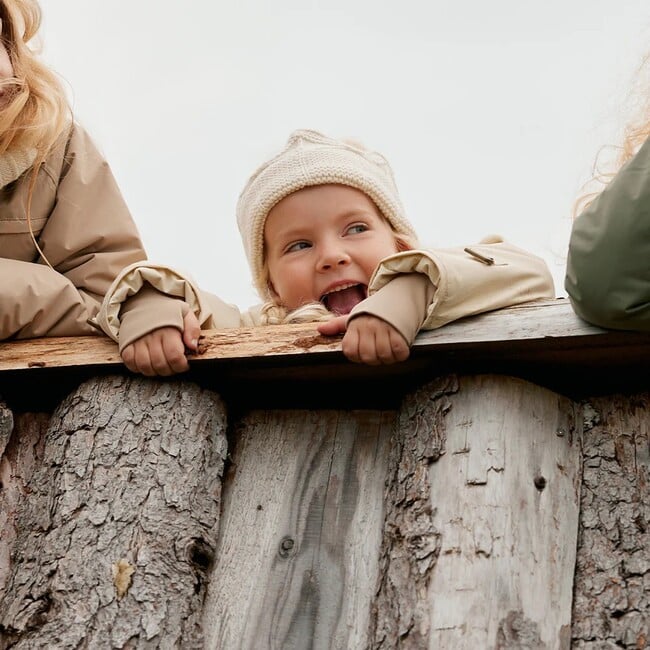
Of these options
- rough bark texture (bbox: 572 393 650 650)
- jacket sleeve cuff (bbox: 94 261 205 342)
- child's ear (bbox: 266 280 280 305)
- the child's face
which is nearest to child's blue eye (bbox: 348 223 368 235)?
the child's face

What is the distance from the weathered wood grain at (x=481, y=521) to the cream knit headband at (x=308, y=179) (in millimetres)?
1008

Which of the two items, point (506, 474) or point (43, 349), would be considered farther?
point (43, 349)

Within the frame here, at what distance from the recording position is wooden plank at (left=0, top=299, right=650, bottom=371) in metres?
1.79

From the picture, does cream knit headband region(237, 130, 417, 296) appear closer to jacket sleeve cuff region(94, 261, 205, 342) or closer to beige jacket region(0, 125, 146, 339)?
beige jacket region(0, 125, 146, 339)

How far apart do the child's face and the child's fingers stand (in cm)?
60

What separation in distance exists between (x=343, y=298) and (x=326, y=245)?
16 cm

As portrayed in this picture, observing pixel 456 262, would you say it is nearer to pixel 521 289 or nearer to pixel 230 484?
pixel 521 289

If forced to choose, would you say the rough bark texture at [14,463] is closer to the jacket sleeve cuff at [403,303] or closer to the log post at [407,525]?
the log post at [407,525]

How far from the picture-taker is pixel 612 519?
1722 millimetres

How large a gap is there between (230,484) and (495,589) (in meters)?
0.71

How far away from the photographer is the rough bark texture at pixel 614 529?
62.4 inches

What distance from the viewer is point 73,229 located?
2504 mm

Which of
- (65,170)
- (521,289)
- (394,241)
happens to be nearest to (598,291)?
(521,289)

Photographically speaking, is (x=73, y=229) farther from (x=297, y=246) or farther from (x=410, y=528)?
(x=410, y=528)
